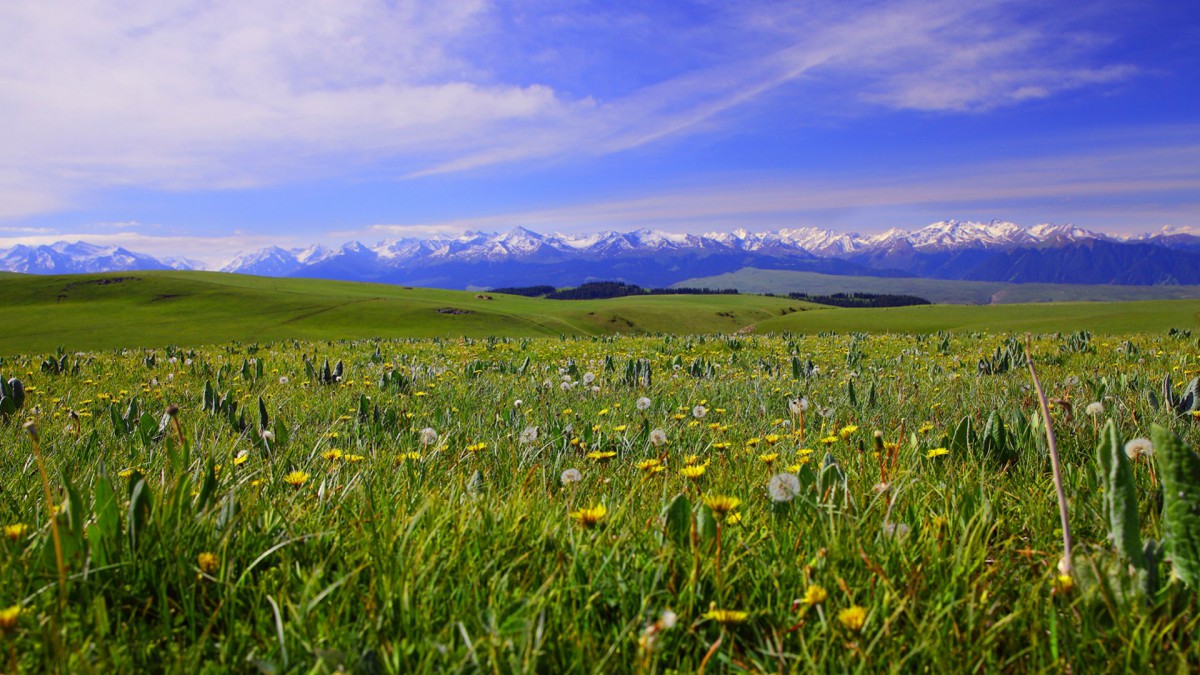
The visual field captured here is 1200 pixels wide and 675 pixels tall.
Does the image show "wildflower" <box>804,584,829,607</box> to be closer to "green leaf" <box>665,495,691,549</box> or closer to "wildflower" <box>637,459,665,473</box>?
"green leaf" <box>665,495,691,549</box>

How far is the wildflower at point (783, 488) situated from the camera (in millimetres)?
2451

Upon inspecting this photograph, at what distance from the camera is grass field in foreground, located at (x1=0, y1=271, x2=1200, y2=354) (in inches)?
3829

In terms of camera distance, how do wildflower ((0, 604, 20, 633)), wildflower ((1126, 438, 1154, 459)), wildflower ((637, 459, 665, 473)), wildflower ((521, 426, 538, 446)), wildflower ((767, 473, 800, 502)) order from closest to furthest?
wildflower ((0, 604, 20, 633))
wildflower ((767, 473, 800, 502))
wildflower ((1126, 438, 1154, 459))
wildflower ((637, 459, 665, 473))
wildflower ((521, 426, 538, 446))

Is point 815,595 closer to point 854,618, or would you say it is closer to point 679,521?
point 854,618

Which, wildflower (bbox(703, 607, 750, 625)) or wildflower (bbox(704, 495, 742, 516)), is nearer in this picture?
wildflower (bbox(703, 607, 750, 625))

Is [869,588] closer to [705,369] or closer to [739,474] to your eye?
[739,474]

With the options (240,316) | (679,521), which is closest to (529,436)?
(679,521)

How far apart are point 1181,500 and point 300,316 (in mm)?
Answer: 138112

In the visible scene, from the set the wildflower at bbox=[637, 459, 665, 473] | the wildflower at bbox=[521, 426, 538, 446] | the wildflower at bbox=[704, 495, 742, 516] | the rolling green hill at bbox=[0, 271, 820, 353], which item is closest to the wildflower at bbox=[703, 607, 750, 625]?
the wildflower at bbox=[704, 495, 742, 516]

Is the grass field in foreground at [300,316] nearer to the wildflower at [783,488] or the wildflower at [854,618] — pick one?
the wildflower at [783,488]

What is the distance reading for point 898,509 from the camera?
2.72m

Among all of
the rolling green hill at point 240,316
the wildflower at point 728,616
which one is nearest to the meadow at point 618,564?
the wildflower at point 728,616

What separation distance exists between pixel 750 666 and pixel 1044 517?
1.74 m

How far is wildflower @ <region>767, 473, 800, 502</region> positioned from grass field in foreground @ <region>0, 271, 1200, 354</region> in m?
86.6
